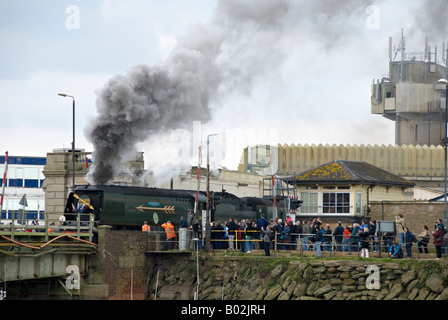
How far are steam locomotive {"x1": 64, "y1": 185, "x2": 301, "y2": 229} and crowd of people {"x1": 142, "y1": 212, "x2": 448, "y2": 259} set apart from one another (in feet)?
6.24

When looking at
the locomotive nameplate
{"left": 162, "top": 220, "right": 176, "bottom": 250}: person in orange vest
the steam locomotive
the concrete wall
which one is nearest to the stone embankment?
{"left": 162, "top": 220, "right": 176, "bottom": 250}: person in orange vest

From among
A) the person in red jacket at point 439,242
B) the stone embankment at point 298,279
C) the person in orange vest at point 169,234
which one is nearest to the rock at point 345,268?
the stone embankment at point 298,279

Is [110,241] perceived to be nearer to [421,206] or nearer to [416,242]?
[416,242]

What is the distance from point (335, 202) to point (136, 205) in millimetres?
→ 20149

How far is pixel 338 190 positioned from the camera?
204ft

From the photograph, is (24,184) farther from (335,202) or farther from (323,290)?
(323,290)

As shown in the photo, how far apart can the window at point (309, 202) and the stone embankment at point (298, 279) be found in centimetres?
2058

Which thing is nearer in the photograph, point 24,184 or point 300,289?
point 300,289

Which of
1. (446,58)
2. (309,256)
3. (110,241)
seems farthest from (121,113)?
(446,58)

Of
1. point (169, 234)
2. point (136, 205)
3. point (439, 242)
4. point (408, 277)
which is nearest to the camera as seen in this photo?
point (408, 277)

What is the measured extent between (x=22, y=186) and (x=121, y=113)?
169 ft

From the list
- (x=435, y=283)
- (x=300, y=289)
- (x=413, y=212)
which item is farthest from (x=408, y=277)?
(x=413, y=212)

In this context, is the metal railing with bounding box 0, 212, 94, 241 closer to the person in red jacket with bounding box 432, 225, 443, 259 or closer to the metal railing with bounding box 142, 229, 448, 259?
the metal railing with bounding box 142, 229, 448, 259

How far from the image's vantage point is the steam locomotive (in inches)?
1773
